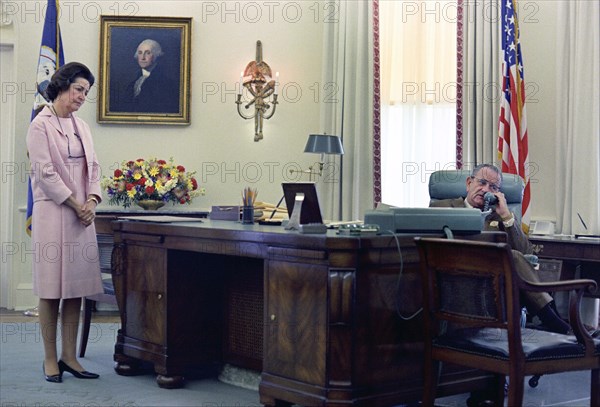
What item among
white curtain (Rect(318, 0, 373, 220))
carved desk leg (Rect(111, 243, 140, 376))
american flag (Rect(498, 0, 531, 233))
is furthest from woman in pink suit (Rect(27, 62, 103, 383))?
american flag (Rect(498, 0, 531, 233))

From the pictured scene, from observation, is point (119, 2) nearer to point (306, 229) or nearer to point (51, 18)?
point (51, 18)

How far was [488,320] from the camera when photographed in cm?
320

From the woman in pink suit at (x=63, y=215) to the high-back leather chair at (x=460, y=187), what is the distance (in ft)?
7.37

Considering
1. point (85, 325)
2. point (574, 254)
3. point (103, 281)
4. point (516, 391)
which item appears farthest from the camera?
point (574, 254)

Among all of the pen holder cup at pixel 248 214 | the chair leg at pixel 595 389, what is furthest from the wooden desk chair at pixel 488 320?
the pen holder cup at pixel 248 214

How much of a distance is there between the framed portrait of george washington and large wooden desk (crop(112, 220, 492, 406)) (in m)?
3.27

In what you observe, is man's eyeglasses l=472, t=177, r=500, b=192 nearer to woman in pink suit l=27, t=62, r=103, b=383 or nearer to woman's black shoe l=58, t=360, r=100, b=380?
woman in pink suit l=27, t=62, r=103, b=383

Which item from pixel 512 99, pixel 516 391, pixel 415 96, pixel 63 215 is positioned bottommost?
pixel 516 391

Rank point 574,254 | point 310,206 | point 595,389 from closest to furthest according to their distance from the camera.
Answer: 1. point 595,389
2. point 310,206
3. point 574,254

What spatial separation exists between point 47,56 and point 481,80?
3.69 m

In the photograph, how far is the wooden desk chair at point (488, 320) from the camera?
3127mm

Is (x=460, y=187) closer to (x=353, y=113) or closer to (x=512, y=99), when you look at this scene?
(x=512, y=99)

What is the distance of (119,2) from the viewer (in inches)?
300

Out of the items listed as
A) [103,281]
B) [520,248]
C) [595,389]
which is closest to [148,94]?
[103,281]
